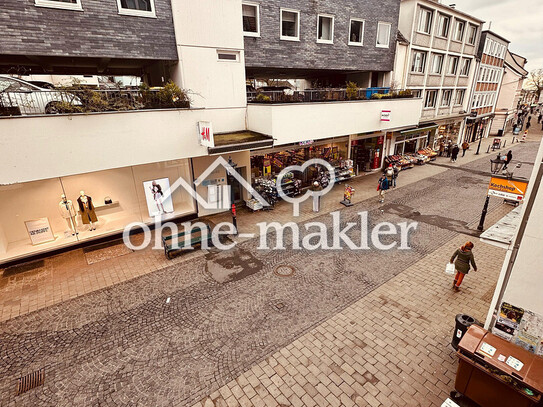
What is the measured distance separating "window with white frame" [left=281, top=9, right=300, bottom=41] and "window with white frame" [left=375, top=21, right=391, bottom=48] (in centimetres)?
686

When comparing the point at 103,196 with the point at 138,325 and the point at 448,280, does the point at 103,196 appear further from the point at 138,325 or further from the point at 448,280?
the point at 448,280

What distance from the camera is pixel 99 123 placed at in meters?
9.05

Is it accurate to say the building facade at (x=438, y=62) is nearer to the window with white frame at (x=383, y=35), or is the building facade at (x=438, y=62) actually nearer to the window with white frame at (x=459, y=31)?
the window with white frame at (x=459, y=31)

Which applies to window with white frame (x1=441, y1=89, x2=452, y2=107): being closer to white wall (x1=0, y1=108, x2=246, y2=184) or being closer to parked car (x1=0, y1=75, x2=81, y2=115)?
white wall (x1=0, y1=108, x2=246, y2=184)

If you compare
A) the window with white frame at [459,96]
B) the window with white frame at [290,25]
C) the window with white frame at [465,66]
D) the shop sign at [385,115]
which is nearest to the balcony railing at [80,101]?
the window with white frame at [290,25]

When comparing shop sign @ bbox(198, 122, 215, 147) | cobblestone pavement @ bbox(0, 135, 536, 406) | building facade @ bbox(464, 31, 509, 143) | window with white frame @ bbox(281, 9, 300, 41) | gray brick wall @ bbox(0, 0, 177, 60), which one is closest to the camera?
cobblestone pavement @ bbox(0, 135, 536, 406)

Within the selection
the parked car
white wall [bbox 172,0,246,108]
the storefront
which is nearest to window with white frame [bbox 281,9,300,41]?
white wall [bbox 172,0,246,108]

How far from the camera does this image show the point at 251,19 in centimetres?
1320

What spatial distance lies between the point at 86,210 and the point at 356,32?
18201mm

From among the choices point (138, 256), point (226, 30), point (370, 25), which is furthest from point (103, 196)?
point (370, 25)

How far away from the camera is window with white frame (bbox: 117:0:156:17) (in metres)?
9.59

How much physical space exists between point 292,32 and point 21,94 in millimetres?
12336

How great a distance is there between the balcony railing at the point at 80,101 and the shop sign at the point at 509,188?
12.0m

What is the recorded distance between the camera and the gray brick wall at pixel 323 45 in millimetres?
13500
